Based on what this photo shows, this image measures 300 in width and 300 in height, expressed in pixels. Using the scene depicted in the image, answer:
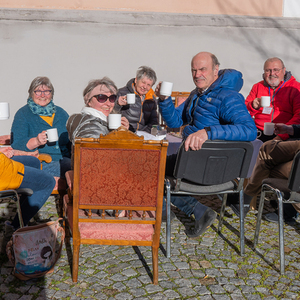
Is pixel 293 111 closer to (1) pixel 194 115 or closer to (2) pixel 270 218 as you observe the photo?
(2) pixel 270 218

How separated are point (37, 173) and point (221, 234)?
192 centimetres

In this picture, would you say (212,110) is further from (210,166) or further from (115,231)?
(115,231)

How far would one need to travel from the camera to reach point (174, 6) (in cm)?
791

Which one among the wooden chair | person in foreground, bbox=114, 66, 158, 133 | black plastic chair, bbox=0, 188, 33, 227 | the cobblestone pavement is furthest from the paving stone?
person in foreground, bbox=114, 66, 158, 133

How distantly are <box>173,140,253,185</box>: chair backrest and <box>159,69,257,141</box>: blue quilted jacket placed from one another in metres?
0.20

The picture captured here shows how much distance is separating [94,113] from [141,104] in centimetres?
268

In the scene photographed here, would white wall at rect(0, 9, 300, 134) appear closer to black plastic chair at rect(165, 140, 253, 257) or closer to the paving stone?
black plastic chair at rect(165, 140, 253, 257)

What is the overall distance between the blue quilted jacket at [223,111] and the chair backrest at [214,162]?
0.20 metres

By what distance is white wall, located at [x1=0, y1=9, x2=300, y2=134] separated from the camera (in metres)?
7.59

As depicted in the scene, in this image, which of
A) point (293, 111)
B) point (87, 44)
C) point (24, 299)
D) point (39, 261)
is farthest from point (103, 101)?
point (87, 44)

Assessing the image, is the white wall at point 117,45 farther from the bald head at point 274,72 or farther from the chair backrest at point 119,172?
the chair backrest at point 119,172

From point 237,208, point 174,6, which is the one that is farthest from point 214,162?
point 174,6

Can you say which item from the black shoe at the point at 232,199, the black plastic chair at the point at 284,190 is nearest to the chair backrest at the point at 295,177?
the black plastic chair at the point at 284,190

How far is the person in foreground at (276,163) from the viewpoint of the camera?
3.38m
